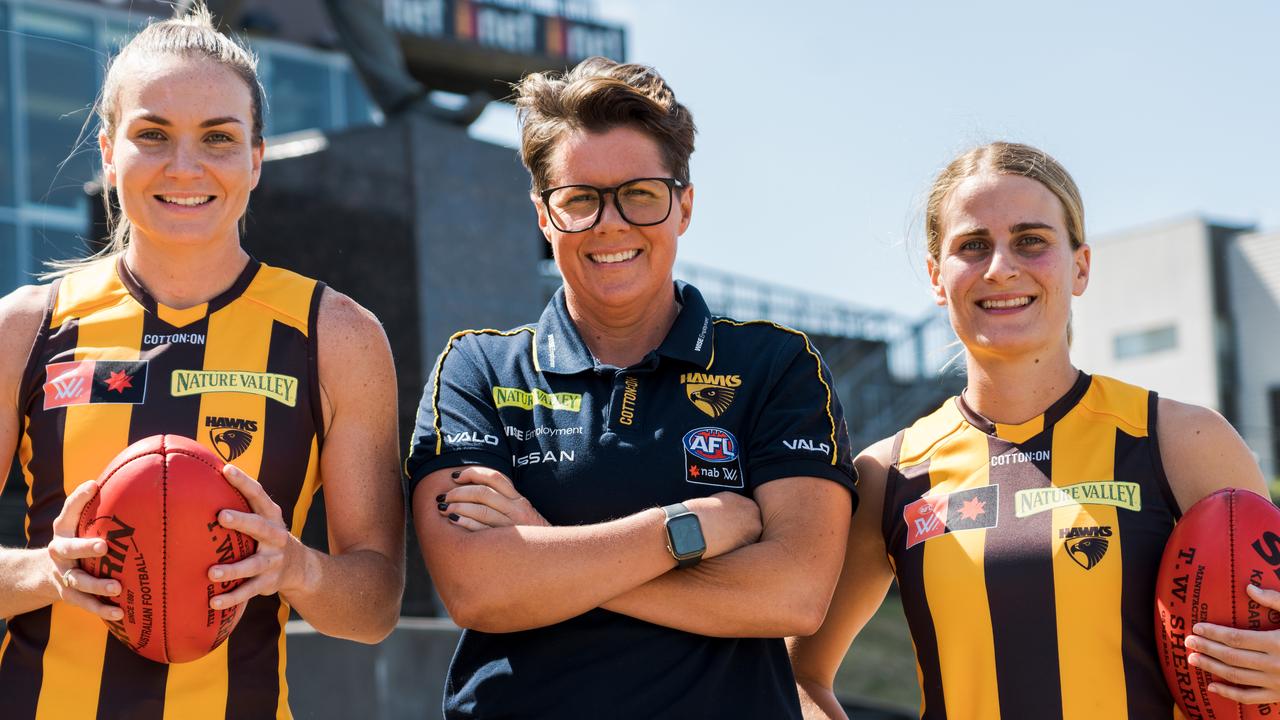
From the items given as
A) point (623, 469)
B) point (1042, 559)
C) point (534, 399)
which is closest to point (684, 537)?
point (623, 469)

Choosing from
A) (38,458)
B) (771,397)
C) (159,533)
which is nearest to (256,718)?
(159,533)

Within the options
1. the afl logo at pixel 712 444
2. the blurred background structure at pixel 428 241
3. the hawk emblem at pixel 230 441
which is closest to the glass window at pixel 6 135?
the blurred background structure at pixel 428 241

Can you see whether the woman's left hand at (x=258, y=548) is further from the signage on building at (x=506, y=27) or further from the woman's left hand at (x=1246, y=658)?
the signage on building at (x=506, y=27)

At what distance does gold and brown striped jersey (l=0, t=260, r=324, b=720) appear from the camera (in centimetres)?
269

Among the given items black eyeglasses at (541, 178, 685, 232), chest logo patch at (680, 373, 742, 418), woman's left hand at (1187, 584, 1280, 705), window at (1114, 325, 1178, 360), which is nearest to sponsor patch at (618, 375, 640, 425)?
chest logo patch at (680, 373, 742, 418)

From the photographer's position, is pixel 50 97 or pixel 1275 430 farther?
pixel 1275 430

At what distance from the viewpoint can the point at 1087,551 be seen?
9.36ft

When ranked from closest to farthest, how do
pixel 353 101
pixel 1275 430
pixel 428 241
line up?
pixel 428 241, pixel 353 101, pixel 1275 430

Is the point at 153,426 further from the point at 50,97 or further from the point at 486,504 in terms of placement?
the point at 50,97

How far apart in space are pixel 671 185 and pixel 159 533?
1.36m

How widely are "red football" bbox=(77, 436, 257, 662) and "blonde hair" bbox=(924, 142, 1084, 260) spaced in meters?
1.86

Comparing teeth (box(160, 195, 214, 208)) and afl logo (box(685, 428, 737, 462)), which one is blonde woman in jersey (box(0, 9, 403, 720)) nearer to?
teeth (box(160, 195, 214, 208))

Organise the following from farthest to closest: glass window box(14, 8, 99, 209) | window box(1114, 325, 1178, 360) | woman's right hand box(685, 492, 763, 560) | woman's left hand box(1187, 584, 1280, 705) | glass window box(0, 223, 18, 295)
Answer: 1. window box(1114, 325, 1178, 360)
2. glass window box(14, 8, 99, 209)
3. glass window box(0, 223, 18, 295)
4. woman's right hand box(685, 492, 763, 560)
5. woman's left hand box(1187, 584, 1280, 705)

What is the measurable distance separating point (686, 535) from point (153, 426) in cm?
117
